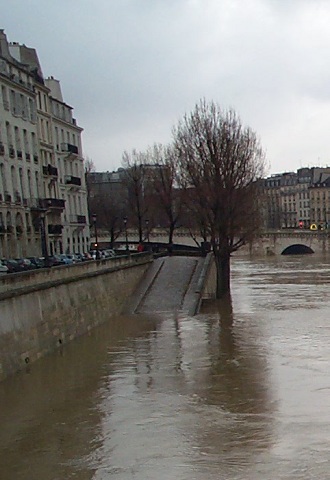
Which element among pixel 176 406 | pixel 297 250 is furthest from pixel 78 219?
pixel 297 250

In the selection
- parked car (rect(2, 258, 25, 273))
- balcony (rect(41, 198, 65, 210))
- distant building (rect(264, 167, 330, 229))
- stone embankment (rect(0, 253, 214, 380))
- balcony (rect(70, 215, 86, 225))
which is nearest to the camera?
stone embankment (rect(0, 253, 214, 380))

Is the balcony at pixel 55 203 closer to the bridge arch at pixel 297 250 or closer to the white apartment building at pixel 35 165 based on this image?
the white apartment building at pixel 35 165

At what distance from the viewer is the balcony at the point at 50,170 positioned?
5488 centimetres

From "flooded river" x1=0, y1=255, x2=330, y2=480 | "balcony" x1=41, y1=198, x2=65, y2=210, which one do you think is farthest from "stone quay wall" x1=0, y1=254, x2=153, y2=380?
"balcony" x1=41, y1=198, x2=65, y2=210

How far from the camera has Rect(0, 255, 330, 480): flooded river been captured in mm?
14617

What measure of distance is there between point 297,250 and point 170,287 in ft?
212

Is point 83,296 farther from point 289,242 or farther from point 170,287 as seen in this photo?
point 289,242

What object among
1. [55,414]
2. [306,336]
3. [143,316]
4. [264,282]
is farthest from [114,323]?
[264,282]

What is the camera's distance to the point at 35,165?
52281 mm

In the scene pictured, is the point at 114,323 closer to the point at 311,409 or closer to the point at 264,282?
the point at 311,409

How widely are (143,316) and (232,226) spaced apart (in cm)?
905

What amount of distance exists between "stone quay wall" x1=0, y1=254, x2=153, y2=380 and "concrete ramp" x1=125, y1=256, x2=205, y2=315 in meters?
1.16

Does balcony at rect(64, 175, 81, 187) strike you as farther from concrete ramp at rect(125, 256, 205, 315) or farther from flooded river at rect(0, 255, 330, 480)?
flooded river at rect(0, 255, 330, 480)

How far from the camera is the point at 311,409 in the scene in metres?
18.0
